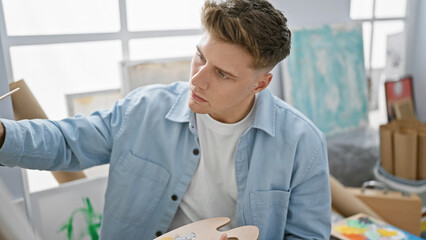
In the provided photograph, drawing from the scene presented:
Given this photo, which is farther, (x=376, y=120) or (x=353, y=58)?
(x=376, y=120)

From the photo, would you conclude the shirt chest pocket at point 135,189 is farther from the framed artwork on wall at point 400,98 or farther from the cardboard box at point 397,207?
the framed artwork on wall at point 400,98

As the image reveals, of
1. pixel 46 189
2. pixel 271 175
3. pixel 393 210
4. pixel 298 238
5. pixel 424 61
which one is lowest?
pixel 393 210

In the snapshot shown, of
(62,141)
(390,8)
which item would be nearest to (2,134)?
(62,141)

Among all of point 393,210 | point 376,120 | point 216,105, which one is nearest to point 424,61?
point 376,120

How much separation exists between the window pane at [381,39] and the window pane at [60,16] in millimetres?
1847

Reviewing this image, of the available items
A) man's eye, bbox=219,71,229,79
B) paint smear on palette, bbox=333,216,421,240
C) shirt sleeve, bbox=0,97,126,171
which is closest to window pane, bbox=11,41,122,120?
shirt sleeve, bbox=0,97,126,171

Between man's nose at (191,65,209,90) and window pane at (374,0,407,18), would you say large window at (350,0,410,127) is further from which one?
man's nose at (191,65,209,90)

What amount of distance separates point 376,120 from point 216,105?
203cm

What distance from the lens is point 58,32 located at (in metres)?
1.52

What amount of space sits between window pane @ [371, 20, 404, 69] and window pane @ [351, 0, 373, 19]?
0.12 m

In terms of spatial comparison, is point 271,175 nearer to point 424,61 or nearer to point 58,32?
point 58,32

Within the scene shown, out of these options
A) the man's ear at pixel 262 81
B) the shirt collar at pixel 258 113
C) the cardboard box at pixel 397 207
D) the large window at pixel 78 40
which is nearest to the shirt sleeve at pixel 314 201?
the shirt collar at pixel 258 113

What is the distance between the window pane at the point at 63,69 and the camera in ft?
4.85

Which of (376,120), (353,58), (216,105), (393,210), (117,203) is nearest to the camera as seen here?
(216,105)
